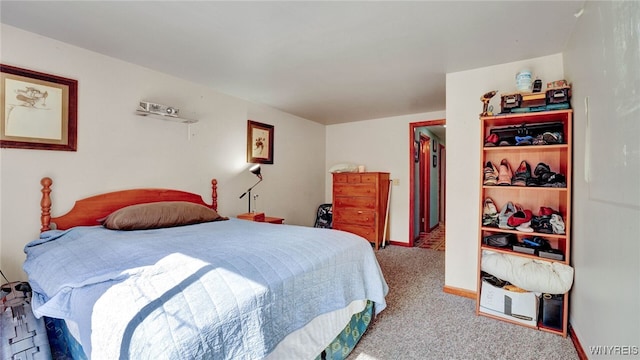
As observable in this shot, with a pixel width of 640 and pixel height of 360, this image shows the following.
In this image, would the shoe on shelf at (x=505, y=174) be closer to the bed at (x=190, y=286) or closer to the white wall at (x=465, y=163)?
the white wall at (x=465, y=163)

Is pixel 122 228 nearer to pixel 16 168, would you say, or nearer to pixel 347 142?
pixel 16 168

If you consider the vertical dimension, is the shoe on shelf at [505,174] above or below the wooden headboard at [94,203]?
above

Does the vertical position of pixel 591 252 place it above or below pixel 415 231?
above

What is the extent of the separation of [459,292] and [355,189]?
85.2 inches

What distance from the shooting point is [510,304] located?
211 centimetres

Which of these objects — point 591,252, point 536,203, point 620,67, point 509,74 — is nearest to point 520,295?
point 591,252

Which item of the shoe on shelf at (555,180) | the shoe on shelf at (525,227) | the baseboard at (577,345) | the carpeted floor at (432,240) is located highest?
the shoe on shelf at (555,180)

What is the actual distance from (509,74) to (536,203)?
1.19 metres

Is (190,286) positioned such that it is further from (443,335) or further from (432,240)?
(432,240)

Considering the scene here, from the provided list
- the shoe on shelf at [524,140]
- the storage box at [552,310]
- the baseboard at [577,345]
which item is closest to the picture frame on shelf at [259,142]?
the shoe on shelf at [524,140]

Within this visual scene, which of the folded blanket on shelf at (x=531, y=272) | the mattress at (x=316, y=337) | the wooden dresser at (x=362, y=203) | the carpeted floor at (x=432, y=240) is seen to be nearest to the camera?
the mattress at (x=316, y=337)

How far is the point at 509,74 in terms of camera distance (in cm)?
248

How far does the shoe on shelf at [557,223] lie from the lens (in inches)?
78.7

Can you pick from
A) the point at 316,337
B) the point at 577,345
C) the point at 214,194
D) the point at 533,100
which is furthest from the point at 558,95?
the point at 214,194
